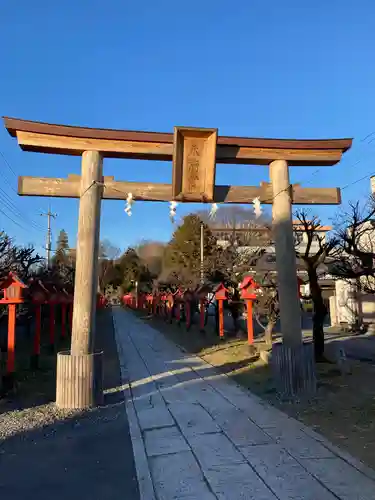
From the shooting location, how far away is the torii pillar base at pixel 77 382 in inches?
280

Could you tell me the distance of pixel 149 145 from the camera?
8.29m

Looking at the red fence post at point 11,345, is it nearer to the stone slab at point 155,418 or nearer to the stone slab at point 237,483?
the stone slab at point 155,418

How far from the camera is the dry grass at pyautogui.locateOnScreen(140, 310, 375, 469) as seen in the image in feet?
17.6

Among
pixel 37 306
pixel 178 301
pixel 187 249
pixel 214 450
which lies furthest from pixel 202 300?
pixel 214 450

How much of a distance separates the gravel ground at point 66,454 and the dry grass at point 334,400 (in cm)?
276

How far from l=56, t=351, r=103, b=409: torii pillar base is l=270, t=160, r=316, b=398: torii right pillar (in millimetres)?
3616

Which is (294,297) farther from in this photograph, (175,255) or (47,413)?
(175,255)

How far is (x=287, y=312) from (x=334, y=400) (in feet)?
6.07

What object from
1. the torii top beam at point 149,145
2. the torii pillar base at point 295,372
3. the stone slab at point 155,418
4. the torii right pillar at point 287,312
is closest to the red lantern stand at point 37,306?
the torii top beam at point 149,145

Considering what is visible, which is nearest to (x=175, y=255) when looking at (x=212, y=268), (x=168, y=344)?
(x=212, y=268)

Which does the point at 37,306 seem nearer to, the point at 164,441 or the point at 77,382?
the point at 77,382

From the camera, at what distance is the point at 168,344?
58.8ft

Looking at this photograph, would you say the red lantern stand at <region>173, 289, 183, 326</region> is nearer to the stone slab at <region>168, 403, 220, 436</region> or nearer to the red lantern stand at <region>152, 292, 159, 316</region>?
the red lantern stand at <region>152, 292, 159, 316</region>

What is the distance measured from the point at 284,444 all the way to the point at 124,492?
7.35 feet
